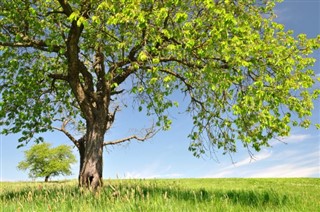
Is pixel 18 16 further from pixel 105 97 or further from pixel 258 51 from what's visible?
pixel 258 51

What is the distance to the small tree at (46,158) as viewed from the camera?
219ft

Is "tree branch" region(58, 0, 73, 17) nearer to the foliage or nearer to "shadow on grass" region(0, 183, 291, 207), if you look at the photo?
the foliage

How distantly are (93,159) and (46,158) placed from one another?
2175 inches

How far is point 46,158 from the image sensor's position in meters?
68.1

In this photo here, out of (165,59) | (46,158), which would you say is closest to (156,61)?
(165,59)

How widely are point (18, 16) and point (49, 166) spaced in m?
54.2

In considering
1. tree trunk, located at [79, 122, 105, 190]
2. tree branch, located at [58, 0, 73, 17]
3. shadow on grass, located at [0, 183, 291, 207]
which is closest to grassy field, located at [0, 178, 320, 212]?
shadow on grass, located at [0, 183, 291, 207]

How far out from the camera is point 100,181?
16.7 m

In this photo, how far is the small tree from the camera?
66.8 meters

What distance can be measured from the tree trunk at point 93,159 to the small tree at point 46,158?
51.7 metres

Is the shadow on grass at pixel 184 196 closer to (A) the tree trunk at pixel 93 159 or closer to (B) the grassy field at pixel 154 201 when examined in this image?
(B) the grassy field at pixel 154 201

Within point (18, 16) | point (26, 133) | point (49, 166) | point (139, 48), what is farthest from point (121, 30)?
point (49, 166)

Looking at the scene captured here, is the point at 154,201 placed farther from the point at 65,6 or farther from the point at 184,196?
the point at 65,6

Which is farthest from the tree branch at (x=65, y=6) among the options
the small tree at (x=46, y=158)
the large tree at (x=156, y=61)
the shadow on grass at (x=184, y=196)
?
the small tree at (x=46, y=158)
